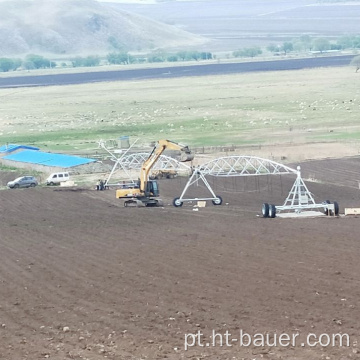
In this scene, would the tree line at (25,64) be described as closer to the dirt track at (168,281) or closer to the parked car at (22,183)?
the parked car at (22,183)

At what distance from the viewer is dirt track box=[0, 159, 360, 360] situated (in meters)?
16.3

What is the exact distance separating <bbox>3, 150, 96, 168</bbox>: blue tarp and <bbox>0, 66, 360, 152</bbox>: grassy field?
553 cm

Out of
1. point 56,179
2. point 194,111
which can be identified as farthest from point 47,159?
point 194,111

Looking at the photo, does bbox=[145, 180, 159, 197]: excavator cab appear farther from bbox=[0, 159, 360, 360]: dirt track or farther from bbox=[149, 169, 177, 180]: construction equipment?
bbox=[149, 169, 177, 180]: construction equipment

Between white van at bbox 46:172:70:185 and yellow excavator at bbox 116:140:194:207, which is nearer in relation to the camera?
yellow excavator at bbox 116:140:194:207

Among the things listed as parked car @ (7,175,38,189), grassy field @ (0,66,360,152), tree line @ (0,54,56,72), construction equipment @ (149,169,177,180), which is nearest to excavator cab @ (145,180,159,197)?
construction equipment @ (149,169,177,180)

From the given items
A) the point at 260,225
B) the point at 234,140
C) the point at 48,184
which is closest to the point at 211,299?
the point at 260,225

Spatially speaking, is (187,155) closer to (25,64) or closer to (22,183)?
(22,183)

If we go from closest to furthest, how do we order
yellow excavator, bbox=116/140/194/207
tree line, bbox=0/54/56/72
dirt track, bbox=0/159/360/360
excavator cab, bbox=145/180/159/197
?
dirt track, bbox=0/159/360/360 → yellow excavator, bbox=116/140/194/207 → excavator cab, bbox=145/180/159/197 → tree line, bbox=0/54/56/72

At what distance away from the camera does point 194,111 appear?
8069 centimetres

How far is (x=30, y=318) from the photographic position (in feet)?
59.7

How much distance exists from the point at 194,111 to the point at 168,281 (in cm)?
6024

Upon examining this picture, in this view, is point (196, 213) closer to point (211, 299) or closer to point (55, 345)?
point (211, 299)

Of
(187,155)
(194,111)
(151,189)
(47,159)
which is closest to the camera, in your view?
(187,155)
